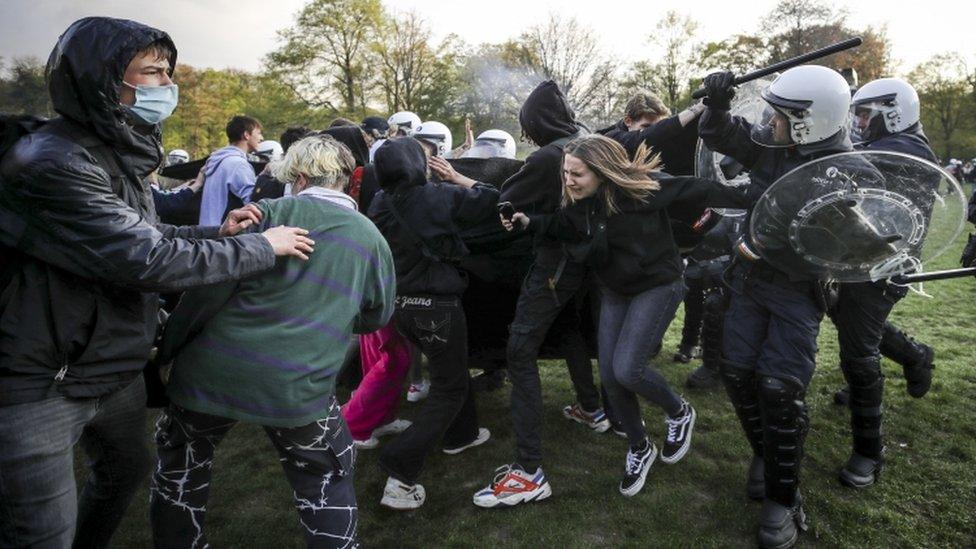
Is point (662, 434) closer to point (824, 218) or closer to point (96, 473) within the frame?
point (824, 218)

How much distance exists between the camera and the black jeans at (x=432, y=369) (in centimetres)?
323

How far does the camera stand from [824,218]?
252 cm

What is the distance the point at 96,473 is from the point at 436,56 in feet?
94.7

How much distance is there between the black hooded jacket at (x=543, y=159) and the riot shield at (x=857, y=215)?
1133 mm

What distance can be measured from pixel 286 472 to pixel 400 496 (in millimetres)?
1194

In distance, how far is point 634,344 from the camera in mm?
3189

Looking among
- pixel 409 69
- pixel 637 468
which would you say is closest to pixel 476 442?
pixel 637 468

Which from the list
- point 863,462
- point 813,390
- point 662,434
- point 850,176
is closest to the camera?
point 850,176

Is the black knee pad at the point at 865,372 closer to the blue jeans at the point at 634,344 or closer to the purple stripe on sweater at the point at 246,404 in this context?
the blue jeans at the point at 634,344

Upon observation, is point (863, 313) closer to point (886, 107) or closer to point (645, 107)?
point (886, 107)

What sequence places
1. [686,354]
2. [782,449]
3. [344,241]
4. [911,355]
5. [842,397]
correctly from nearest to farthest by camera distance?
1. [344,241]
2. [782,449]
3. [911,355]
4. [842,397]
5. [686,354]

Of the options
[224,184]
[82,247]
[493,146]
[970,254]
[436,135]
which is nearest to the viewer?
[82,247]

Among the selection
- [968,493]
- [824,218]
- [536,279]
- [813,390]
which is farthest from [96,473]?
[813,390]

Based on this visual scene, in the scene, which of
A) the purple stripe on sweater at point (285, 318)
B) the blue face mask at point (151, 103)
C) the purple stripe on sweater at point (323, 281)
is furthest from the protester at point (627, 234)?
the blue face mask at point (151, 103)
